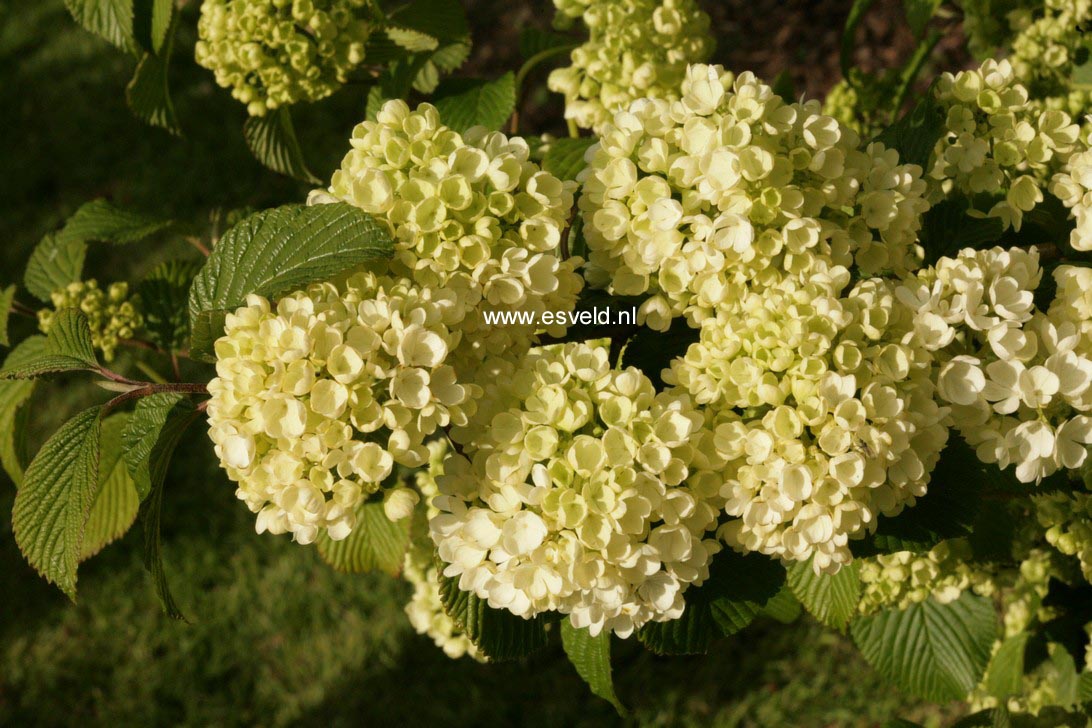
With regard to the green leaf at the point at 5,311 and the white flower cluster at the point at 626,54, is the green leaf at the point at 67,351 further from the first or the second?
the white flower cluster at the point at 626,54

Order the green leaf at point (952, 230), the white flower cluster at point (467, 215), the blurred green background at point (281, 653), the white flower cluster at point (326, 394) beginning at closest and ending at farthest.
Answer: the white flower cluster at point (326, 394) → the white flower cluster at point (467, 215) → the green leaf at point (952, 230) → the blurred green background at point (281, 653)

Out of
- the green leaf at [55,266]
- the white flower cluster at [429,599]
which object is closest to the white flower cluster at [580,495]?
the white flower cluster at [429,599]

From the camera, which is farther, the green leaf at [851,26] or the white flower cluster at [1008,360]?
the green leaf at [851,26]

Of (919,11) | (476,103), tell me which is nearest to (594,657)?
(476,103)

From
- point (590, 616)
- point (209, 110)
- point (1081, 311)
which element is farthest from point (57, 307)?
point (209, 110)

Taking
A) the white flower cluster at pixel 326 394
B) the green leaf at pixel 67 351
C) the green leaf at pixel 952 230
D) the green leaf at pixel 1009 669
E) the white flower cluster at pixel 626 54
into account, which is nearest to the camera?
the white flower cluster at pixel 326 394

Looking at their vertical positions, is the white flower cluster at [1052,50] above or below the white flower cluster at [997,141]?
below
